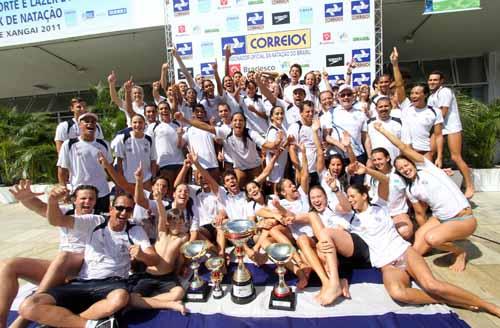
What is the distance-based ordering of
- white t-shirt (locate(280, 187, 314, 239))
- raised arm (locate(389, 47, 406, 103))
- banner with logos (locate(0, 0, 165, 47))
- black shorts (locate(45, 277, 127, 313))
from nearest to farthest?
black shorts (locate(45, 277, 127, 313)) < white t-shirt (locate(280, 187, 314, 239)) < raised arm (locate(389, 47, 406, 103)) < banner with logos (locate(0, 0, 165, 47))

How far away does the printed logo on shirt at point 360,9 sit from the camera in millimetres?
6691

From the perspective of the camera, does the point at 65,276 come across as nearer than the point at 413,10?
Yes

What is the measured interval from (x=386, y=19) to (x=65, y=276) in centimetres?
1011

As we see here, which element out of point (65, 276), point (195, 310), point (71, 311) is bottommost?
point (195, 310)

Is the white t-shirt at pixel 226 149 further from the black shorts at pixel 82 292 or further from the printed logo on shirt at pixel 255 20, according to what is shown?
the printed logo on shirt at pixel 255 20

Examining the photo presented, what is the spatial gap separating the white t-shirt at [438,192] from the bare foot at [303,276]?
1.54 m

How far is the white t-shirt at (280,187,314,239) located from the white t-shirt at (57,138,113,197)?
247 centimetres

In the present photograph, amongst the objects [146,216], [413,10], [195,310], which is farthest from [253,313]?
[413,10]

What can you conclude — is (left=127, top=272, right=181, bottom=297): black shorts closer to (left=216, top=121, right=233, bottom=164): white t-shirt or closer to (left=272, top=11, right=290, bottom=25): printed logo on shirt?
(left=216, top=121, right=233, bottom=164): white t-shirt

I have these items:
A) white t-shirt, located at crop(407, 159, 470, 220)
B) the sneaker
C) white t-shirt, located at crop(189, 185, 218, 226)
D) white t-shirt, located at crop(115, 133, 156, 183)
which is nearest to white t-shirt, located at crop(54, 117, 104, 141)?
white t-shirt, located at crop(115, 133, 156, 183)

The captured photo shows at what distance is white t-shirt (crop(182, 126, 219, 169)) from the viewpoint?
4.41 metres

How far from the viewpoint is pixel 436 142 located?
Answer: 444 cm

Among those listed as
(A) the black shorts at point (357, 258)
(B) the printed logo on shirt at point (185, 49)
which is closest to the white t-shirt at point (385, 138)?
(A) the black shorts at point (357, 258)

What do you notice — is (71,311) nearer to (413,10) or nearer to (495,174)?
(495,174)
